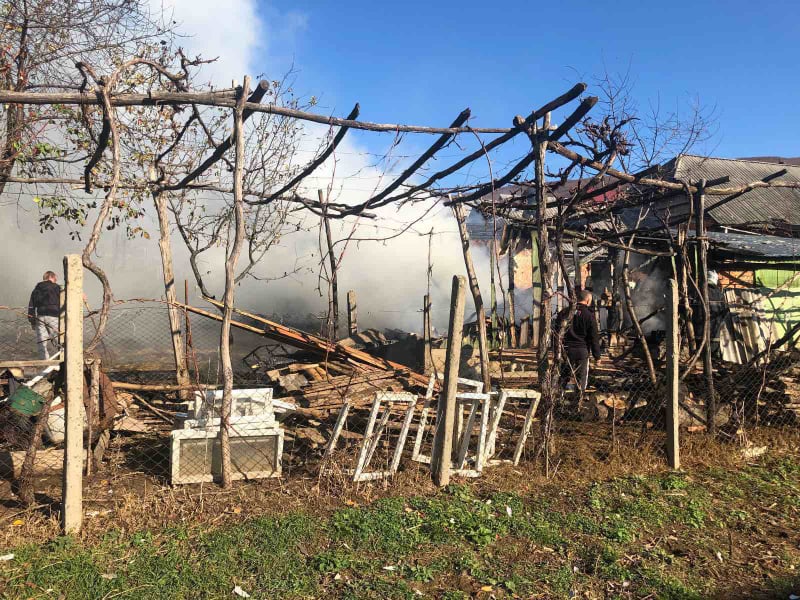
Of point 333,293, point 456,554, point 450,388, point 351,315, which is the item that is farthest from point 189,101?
point 351,315

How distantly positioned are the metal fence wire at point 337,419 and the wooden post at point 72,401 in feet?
1.76

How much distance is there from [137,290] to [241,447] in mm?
18386

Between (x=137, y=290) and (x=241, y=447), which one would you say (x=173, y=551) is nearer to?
(x=241, y=447)

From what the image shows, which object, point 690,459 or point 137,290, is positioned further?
point 137,290

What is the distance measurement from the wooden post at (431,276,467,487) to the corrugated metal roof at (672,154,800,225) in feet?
43.5

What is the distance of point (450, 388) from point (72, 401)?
9.65ft

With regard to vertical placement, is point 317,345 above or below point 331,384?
above

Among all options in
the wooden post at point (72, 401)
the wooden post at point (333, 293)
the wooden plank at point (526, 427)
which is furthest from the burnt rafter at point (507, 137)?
the wooden post at point (72, 401)

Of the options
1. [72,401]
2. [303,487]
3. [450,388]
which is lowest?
[303,487]

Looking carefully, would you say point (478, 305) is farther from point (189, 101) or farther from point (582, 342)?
point (189, 101)

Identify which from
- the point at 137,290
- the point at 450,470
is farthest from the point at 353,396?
the point at 137,290

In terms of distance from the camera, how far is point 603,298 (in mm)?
14438

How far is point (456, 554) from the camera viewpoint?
4191mm

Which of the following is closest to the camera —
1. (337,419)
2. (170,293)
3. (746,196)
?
(337,419)
